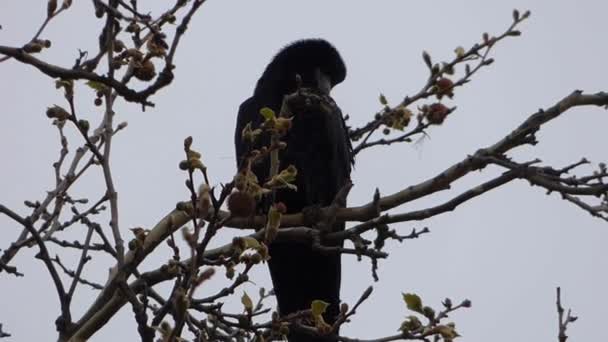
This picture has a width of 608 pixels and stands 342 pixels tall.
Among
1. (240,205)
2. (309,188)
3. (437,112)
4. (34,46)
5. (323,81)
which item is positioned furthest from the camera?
(323,81)

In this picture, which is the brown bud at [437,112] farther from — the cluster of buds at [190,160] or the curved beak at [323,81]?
the curved beak at [323,81]

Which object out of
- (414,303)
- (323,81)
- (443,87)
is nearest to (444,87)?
(443,87)

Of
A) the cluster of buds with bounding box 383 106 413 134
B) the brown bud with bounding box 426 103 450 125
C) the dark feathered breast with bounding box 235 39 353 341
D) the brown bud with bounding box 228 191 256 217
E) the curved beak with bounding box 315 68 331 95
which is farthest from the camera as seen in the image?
the curved beak with bounding box 315 68 331 95

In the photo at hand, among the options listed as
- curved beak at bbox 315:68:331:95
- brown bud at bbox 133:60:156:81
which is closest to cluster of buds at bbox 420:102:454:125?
brown bud at bbox 133:60:156:81

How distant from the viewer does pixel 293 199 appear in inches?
215

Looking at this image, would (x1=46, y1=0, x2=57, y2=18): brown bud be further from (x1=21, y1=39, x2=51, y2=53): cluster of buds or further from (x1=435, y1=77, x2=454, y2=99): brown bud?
(x1=435, y1=77, x2=454, y2=99): brown bud

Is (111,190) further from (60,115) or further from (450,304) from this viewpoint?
(450,304)

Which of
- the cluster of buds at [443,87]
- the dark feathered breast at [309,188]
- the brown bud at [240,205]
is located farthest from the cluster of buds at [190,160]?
the dark feathered breast at [309,188]

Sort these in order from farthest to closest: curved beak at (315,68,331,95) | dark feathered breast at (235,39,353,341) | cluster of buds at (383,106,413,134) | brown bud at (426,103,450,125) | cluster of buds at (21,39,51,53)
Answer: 1. curved beak at (315,68,331,95)
2. dark feathered breast at (235,39,353,341)
3. cluster of buds at (383,106,413,134)
4. brown bud at (426,103,450,125)
5. cluster of buds at (21,39,51,53)

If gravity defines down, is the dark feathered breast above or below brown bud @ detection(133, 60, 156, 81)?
above

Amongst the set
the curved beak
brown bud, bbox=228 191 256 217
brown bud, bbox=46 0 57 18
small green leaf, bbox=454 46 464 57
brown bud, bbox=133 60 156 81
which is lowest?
brown bud, bbox=228 191 256 217

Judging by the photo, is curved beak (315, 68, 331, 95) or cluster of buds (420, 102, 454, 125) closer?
cluster of buds (420, 102, 454, 125)

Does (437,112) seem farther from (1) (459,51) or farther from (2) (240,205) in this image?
(2) (240,205)

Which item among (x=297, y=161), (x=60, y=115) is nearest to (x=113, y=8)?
(x=60, y=115)
